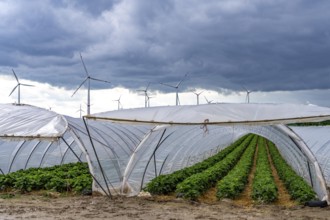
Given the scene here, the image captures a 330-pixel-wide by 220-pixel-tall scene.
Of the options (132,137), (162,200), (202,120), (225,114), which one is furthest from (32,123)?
(132,137)

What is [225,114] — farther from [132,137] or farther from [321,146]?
[321,146]

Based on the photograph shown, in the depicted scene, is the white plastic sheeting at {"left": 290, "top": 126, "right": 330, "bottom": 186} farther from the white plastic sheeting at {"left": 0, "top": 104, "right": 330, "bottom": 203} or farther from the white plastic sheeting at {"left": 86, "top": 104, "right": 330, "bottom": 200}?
the white plastic sheeting at {"left": 86, "top": 104, "right": 330, "bottom": 200}

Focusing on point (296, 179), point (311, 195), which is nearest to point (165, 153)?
point (296, 179)

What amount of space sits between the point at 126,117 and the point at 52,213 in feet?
12.2

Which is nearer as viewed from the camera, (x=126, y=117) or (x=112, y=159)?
(x=126, y=117)

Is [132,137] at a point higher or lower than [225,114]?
lower

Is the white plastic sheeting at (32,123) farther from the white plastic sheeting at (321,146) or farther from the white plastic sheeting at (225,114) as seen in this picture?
the white plastic sheeting at (321,146)

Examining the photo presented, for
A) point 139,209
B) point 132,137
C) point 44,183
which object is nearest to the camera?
point 139,209

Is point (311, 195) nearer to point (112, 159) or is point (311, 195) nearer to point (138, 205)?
point (138, 205)

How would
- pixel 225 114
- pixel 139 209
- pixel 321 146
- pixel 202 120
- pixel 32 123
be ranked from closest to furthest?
1. pixel 202 120
2. pixel 225 114
3. pixel 139 209
4. pixel 32 123
5. pixel 321 146

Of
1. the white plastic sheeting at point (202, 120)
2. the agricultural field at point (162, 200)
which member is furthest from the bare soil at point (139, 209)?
the white plastic sheeting at point (202, 120)

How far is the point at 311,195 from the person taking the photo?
16.4m

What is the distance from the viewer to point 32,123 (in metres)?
17.7

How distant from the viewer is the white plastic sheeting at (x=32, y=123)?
648 inches
